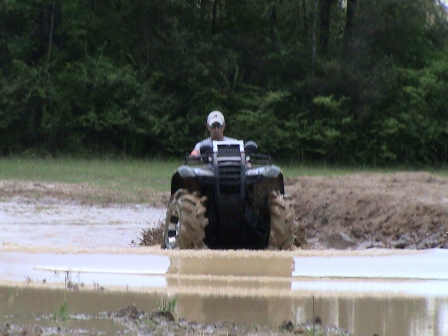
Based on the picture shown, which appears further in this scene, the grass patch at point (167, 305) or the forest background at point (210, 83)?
the forest background at point (210, 83)

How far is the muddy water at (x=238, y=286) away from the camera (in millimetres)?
6156

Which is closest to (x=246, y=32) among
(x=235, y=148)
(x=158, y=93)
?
(x=158, y=93)

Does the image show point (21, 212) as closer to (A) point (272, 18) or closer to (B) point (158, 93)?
(B) point (158, 93)

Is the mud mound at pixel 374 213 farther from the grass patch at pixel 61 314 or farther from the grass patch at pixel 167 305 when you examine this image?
the grass patch at pixel 61 314

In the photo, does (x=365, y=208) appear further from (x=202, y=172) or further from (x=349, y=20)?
(x=349, y=20)

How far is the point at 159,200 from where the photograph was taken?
68.8 feet

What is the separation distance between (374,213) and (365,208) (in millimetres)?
425

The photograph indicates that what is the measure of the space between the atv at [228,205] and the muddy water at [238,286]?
3.88 feet

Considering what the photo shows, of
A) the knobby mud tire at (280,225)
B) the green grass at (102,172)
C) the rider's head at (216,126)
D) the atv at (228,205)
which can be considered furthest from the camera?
the green grass at (102,172)

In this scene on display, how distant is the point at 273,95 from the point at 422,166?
6.34 m

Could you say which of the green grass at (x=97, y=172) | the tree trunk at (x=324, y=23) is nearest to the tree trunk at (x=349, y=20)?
the tree trunk at (x=324, y=23)

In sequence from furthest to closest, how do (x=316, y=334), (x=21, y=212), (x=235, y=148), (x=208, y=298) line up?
1. (x=21, y=212)
2. (x=235, y=148)
3. (x=208, y=298)
4. (x=316, y=334)

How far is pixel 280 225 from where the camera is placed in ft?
34.4

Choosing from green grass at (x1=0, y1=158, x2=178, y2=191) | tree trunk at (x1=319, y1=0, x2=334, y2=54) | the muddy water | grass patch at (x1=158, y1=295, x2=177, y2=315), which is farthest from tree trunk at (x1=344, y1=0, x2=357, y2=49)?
grass patch at (x1=158, y1=295, x2=177, y2=315)
